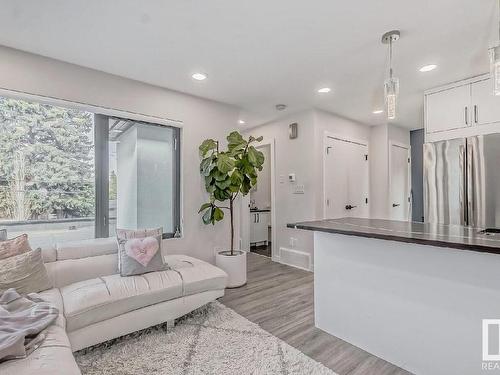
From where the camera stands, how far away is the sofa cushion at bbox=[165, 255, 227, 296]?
252 centimetres

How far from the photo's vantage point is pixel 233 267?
11.3 ft

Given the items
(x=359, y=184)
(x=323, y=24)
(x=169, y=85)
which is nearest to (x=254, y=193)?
(x=359, y=184)

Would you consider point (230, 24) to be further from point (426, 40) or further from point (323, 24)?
A: point (426, 40)

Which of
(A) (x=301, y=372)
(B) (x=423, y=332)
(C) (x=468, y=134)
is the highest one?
(C) (x=468, y=134)

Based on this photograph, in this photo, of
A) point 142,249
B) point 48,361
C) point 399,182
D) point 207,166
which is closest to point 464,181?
point 399,182

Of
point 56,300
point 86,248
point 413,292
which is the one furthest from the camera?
point 86,248

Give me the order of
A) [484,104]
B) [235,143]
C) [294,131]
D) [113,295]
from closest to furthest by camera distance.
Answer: [113,295] → [484,104] → [235,143] → [294,131]

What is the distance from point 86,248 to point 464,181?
3973mm

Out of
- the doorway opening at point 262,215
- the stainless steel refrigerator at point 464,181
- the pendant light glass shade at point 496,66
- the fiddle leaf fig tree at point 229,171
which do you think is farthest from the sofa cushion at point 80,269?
the stainless steel refrigerator at point 464,181

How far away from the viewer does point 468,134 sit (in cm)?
311

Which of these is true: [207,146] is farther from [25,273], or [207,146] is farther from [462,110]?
[462,110]

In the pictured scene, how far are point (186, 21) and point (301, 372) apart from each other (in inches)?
105

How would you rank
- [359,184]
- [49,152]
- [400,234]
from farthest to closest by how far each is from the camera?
[359,184], [49,152], [400,234]

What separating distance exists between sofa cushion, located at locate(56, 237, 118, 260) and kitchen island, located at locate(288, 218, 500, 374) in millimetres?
1944
